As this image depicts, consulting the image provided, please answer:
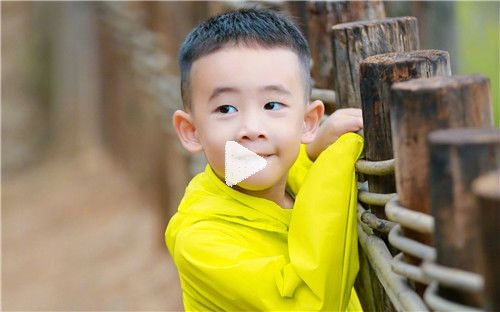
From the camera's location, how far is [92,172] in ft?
26.7

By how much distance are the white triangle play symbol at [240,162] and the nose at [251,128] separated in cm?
2

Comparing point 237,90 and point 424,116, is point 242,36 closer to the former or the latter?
point 237,90

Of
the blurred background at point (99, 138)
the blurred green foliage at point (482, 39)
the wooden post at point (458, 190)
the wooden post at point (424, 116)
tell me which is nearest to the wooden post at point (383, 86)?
the wooden post at point (424, 116)

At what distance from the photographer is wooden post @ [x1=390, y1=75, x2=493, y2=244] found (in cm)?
153

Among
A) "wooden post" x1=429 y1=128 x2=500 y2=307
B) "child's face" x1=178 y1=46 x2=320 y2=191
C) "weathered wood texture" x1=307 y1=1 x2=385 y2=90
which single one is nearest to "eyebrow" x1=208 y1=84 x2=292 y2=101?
"child's face" x1=178 y1=46 x2=320 y2=191

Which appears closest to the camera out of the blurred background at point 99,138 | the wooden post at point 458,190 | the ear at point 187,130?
the wooden post at point 458,190

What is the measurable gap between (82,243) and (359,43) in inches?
198

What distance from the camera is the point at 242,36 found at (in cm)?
196

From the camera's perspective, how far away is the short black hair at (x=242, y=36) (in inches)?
77.2

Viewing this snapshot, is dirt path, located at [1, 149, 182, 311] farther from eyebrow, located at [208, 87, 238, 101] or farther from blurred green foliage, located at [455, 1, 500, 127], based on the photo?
eyebrow, located at [208, 87, 238, 101]

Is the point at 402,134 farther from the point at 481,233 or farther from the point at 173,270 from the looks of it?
the point at 173,270

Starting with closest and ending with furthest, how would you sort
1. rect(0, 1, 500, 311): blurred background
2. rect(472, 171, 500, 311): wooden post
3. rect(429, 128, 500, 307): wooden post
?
rect(472, 171, 500, 311): wooden post → rect(429, 128, 500, 307): wooden post → rect(0, 1, 500, 311): blurred background

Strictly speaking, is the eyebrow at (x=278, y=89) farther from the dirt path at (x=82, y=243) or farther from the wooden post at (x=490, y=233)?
the dirt path at (x=82, y=243)

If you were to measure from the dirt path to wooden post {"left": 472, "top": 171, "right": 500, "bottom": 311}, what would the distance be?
4699mm
